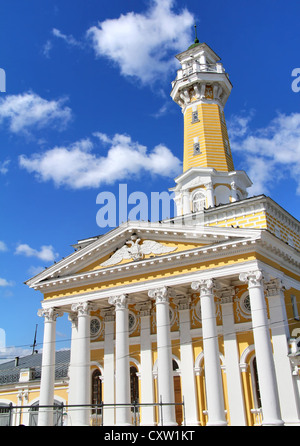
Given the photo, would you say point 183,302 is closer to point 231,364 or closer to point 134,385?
point 231,364

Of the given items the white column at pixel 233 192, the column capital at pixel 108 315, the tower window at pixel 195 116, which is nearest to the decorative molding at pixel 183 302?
the column capital at pixel 108 315

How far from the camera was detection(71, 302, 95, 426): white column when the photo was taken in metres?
24.1

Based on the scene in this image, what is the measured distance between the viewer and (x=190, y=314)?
26562 millimetres

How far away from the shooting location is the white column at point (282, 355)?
2156 cm

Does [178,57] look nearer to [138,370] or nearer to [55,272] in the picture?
[55,272]

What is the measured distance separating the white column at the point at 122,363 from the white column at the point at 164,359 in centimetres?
183

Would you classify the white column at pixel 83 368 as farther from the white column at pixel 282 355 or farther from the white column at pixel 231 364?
the white column at pixel 282 355

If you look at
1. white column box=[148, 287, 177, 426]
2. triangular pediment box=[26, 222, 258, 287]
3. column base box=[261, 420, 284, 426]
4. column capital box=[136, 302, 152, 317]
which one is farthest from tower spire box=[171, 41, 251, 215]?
column base box=[261, 420, 284, 426]

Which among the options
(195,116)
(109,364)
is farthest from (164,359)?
(195,116)

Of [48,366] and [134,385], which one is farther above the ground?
[48,366]

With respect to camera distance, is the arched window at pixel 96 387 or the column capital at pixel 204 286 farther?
the arched window at pixel 96 387

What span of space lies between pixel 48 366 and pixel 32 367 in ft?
34.1
